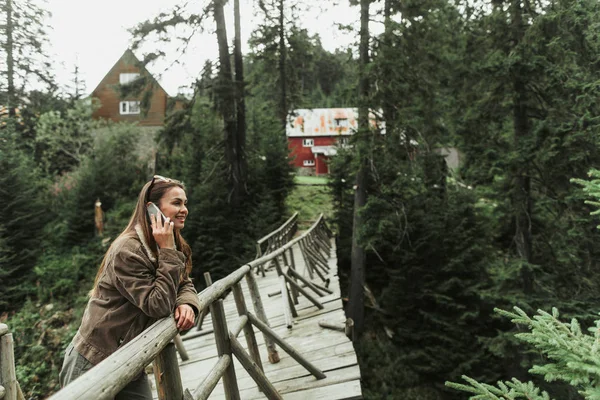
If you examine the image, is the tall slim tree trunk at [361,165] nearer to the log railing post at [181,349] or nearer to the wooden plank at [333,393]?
the log railing post at [181,349]

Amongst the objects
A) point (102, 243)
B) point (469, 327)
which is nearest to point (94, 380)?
point (469, 327)

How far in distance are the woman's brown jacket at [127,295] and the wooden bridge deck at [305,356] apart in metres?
1.73

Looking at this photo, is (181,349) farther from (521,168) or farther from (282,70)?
(282,70)

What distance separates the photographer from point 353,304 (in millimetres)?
13867

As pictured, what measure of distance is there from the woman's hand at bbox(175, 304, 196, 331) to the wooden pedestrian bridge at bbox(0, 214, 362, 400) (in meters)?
0.06

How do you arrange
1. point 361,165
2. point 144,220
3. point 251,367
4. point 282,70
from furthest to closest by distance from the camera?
point 282,70 → point 361,165 → point 251,367 → point 144,220

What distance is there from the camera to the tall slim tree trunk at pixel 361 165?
37.9ft

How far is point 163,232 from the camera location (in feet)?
7.61

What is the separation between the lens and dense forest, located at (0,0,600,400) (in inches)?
391

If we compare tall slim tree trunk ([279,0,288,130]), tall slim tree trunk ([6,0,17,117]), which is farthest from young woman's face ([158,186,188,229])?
tall slim tree trunk ([279,0,288,130])

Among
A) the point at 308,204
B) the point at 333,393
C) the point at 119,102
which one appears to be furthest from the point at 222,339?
the point at 119,102

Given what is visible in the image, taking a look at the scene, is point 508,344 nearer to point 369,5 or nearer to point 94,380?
point 369,5

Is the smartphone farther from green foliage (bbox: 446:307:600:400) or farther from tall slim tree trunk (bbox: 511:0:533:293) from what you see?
tall slim tree trunk (bbox: 511:0:533:293)

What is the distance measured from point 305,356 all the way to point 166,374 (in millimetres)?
3440
